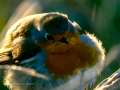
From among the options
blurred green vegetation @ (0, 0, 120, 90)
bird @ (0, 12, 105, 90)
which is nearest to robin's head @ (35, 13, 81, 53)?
bird @ (0, 12, 105, 90)

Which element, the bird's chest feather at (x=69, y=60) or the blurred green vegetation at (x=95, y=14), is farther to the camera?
the blurred green vegetation at (x=95, y=14)

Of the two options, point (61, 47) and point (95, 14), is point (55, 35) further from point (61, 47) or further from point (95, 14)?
point (95, 14)

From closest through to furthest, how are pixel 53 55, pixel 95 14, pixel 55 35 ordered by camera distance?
pixel 55 35
pixel 53 55
pixel 95 14

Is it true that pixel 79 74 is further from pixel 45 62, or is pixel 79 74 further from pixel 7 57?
pixel 7 57

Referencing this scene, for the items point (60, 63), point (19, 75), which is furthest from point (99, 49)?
point (19, 75)

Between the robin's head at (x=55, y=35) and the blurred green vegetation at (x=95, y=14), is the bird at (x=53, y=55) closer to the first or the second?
the robin's head at (x=55, y=35)

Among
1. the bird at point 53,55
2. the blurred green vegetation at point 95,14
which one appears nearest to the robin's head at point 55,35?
the bird at point 53,55

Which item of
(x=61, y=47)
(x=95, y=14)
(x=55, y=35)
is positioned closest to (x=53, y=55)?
(x=61, y=47)

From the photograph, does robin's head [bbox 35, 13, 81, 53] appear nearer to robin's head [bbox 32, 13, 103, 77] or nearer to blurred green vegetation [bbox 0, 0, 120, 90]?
robin's head [bbox 32, 13, 103, 77]
